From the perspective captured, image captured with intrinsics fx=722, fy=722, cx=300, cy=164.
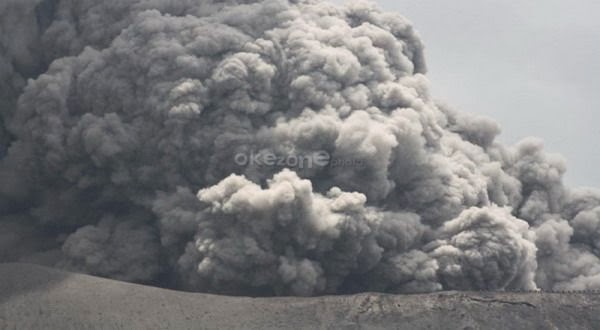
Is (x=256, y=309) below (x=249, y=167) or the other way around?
below

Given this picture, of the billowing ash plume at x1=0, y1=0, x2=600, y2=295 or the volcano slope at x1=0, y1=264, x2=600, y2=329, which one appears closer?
the volcano slope at x1=0, y1=264, x2=600, y2=329

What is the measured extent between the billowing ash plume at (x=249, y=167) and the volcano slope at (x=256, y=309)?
109 cm

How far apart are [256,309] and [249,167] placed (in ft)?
15.1

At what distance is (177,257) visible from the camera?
806 inches

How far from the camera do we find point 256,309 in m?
18.0

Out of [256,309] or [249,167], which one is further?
[249,167]

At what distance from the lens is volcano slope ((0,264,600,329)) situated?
17.2m

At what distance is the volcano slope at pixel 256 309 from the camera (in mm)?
17219

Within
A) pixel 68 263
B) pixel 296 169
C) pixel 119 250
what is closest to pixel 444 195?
pixel 296 169

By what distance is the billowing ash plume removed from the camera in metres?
19.5

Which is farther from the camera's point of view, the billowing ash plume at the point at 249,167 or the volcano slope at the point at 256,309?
the billowing ash plume at the point at 249,167

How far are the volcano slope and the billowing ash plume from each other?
1.09 m

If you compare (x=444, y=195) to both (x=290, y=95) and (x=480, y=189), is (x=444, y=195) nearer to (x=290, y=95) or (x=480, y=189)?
(x=480, y=189)

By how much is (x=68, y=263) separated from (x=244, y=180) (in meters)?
5.80
